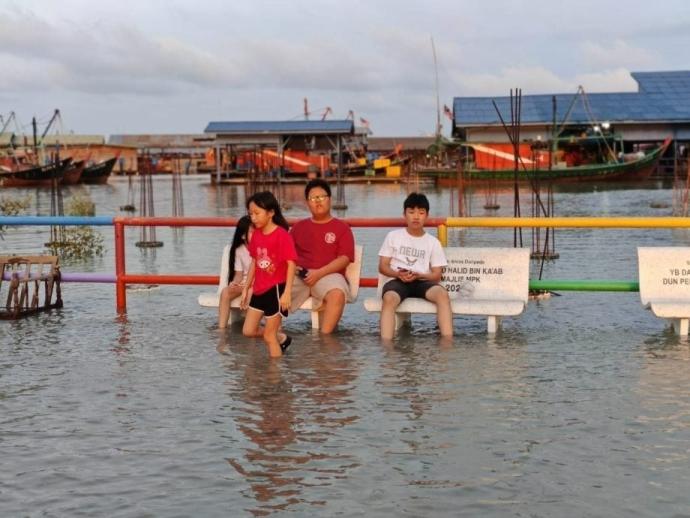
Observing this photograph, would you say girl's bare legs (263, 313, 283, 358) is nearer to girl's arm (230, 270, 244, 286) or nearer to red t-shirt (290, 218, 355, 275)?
red t-shirt (290, 218, 355, 275)

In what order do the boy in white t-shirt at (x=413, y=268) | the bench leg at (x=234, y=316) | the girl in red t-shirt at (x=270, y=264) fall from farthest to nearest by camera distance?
the bench leg at (x=234, y=316) < the boy in white t-shirt at (x=413, y=268) < the girl in red t-shirt at (x=270, y=264)

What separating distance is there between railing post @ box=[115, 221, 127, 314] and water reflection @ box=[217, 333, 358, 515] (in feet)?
7.13

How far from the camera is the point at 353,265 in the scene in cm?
972

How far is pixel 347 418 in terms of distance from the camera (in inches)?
256

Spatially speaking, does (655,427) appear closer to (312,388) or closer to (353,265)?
(312,388)

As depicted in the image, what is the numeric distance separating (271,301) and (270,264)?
299mm

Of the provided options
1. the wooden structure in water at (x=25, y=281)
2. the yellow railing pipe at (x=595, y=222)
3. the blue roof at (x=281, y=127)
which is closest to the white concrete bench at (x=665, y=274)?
the yellow railing pipe at (x=595, y=222)

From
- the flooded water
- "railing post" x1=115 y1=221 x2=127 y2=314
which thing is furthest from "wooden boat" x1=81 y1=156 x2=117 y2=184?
the flooded water

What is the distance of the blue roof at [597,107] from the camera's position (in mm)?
68688

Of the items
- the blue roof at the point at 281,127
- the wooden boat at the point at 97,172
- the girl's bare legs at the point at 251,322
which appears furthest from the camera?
the wooden boat at the point at 97,172

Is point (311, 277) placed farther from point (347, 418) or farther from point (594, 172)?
point (594, 172)

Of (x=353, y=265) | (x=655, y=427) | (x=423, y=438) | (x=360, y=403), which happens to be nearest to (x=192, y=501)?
(x=423, y=438)

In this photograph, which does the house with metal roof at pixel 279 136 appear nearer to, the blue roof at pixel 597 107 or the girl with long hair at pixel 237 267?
the blue roof at pixel 597 107

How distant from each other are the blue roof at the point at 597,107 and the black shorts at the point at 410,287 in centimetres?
5910
